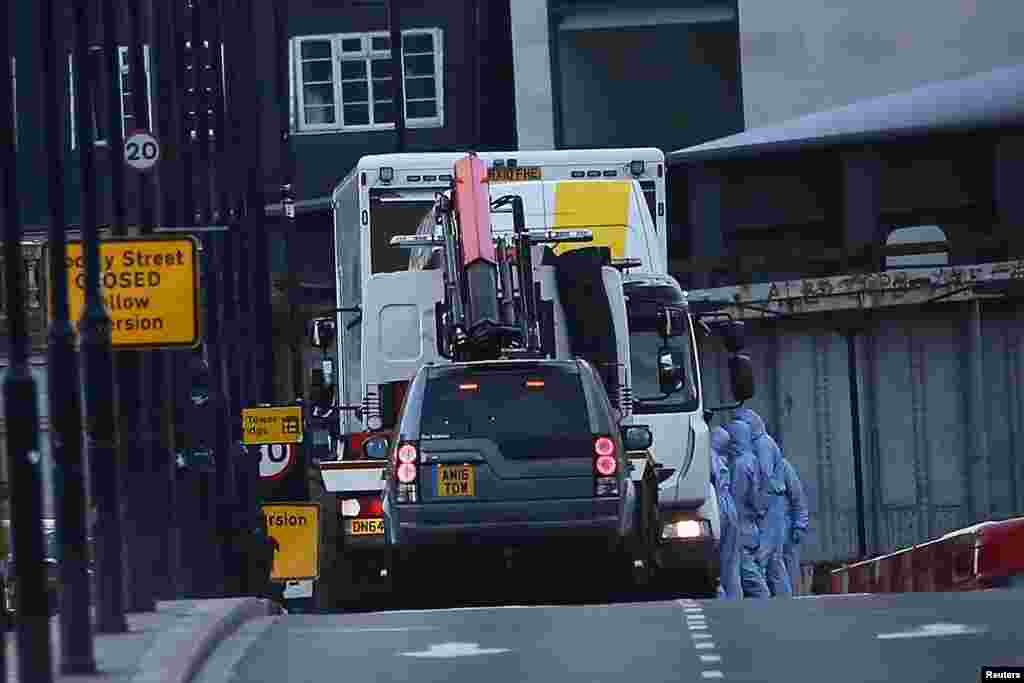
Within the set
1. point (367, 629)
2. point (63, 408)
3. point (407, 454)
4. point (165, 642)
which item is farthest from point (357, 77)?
point (63, 408)

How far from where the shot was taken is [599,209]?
82.3 ft

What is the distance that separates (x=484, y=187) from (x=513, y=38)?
73.4 feet

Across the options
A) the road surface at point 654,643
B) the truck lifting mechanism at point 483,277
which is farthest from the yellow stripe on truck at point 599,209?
the road surface at point 654,643

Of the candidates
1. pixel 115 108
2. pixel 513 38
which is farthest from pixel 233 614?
pixel 513 38

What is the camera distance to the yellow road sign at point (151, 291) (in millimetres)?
16688

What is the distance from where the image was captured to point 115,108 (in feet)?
55.2

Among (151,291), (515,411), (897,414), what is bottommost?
(897,414)

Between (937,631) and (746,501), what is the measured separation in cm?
1163

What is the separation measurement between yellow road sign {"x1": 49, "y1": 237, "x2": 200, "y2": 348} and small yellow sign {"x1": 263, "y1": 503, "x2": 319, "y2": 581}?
29.4 feet

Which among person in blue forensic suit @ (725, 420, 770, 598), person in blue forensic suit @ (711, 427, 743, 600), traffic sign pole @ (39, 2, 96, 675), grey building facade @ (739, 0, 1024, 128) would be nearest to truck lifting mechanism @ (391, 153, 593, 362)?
person in blue forensic suit @ (711, 427, 743, 600)

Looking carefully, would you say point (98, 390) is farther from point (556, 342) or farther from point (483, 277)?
point (556, 342)

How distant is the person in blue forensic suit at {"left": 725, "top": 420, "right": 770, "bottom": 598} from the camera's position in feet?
87.0

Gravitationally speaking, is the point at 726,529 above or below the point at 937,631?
below

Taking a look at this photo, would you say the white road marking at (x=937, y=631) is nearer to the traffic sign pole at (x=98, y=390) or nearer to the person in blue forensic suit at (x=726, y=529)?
the traffic sign pole at (x=98, y=390)
